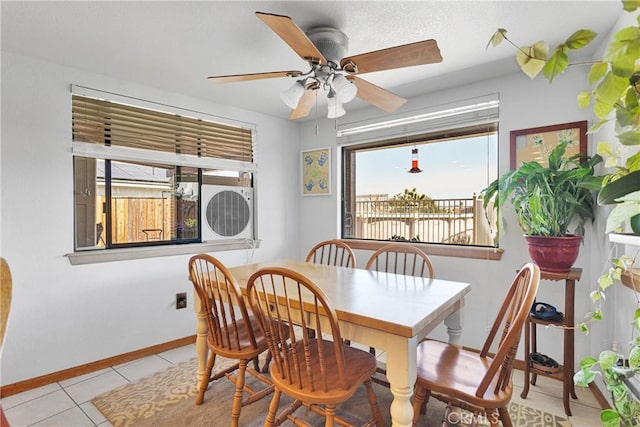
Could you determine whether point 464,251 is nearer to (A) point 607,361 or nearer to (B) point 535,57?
(A) point 607,361

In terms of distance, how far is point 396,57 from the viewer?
155cm

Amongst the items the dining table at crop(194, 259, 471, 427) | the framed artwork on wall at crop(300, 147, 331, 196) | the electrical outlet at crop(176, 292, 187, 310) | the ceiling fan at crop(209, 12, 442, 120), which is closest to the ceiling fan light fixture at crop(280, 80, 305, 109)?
the ceiling fan at crop(209, 12, 442, 120)

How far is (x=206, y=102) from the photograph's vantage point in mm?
3156

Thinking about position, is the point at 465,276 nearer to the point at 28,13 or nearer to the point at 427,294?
the point at 427,294

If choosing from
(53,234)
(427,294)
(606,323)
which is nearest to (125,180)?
→ (53,234)

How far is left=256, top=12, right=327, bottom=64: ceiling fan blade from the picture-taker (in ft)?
4.18

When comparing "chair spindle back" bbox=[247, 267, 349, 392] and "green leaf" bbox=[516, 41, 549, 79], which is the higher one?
"green leaf" bbox=[516, 41, 549, 79]

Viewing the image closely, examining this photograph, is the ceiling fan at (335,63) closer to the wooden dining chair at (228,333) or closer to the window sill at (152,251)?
the wooden dining chair at (228,333)

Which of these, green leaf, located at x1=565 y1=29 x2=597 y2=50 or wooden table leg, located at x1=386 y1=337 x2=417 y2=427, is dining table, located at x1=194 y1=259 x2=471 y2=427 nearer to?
wooden table leg, located at x1=386 y1=337 x2=417 y2=427

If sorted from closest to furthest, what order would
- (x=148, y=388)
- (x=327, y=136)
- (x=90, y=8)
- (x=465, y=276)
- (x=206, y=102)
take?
(x=90, y=8) → (x=148, y=388) → (x=465, y=276) → (x=206, y=102) → (x=327, y=136)

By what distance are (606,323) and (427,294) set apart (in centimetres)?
128

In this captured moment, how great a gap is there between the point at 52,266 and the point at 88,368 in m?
0.82

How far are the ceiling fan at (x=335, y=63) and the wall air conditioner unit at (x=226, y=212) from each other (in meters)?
1.53

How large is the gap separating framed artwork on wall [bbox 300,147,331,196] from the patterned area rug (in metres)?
2.15
